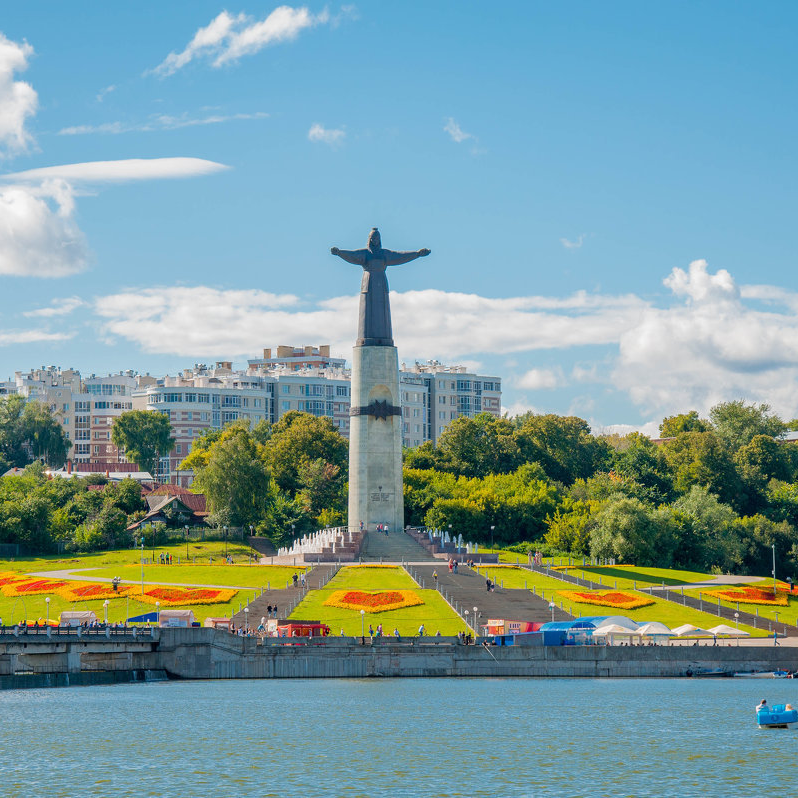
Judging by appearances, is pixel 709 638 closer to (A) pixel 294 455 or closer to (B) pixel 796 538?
(B) pixel 796 538

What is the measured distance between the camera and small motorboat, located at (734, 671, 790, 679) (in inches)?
2516

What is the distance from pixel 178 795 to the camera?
37.7 metres

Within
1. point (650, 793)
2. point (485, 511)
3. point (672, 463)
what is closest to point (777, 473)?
point (672, 463)

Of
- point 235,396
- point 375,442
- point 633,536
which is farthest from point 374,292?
point 235,396

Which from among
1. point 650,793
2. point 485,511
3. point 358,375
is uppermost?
point 358,375

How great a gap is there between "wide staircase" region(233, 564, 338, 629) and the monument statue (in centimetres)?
1929

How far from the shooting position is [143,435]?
522 feet

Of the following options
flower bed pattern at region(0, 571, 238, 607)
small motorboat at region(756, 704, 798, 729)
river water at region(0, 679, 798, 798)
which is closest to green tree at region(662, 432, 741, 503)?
flower bed pattern at region(0, 571, 238, 607)

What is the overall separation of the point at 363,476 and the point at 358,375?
→ 6.95m

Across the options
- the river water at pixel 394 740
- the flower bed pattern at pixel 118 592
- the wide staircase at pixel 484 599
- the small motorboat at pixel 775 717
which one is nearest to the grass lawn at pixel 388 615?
the wide staircase at pixel 484 599

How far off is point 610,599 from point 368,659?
754 inches

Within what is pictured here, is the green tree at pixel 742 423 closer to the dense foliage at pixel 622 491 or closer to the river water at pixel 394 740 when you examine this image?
the dense foliage at pixel 622 491

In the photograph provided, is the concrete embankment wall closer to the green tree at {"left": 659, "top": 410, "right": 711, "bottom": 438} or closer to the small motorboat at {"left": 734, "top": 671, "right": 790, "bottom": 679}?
the small motorboat at {"left": 734, "top": 671, "right": 790, "bottom": 679}

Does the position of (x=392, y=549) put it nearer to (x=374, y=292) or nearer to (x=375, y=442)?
(x=375, y=442)
